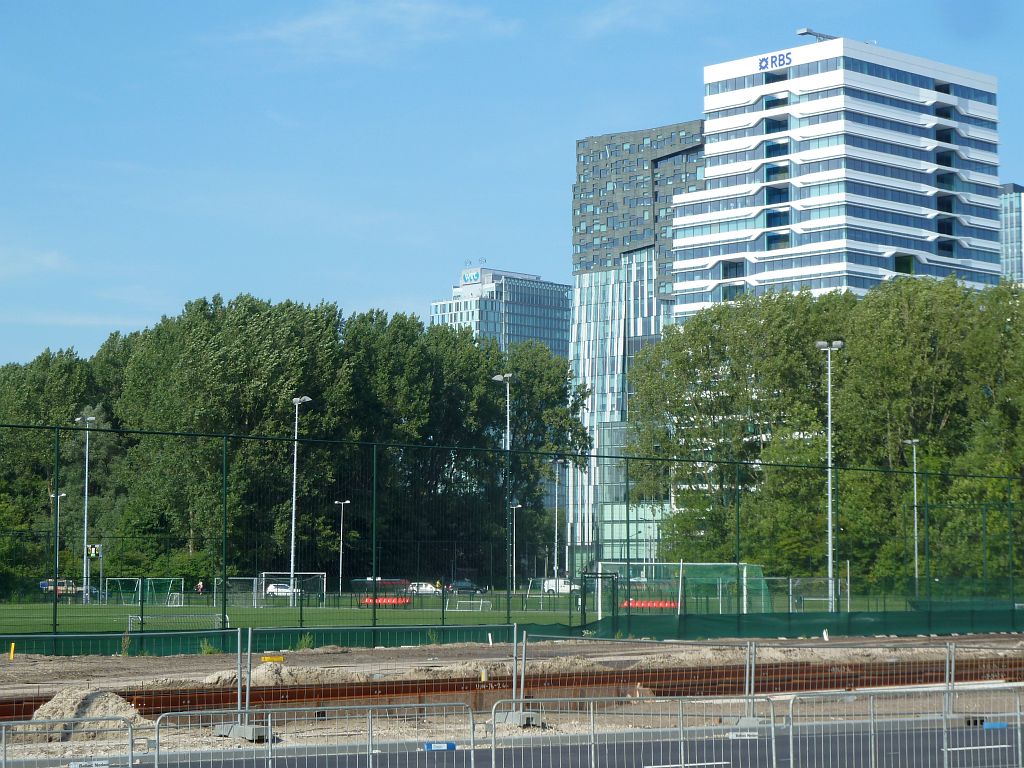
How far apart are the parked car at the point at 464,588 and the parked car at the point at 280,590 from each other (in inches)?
160

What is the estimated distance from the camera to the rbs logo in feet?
498

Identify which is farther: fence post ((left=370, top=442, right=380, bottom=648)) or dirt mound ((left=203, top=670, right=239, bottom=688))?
fence post ((left=370, top=442, right=380, bottom=648))

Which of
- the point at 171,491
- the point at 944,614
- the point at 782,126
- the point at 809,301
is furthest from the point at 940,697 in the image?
the point at 782,126

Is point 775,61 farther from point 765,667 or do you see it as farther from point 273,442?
point 765,667

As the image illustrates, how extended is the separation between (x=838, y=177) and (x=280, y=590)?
386 feet

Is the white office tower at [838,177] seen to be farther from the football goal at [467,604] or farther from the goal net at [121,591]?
the football goal at [467,604]

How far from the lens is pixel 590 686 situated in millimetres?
22375

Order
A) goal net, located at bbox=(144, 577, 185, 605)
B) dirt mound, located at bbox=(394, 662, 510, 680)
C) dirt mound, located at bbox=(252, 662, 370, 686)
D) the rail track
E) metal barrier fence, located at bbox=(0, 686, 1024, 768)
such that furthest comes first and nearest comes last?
goal net, located at bbox=(144, 577, 185, 605)
dirt mound, located at bbox=(394, 662, 510, 680)
dirt mound, located at bbox=(252, 662, 370, 686)
the rail track
metal barrier fence, located at bbox=(0, 686, 1024, 768)

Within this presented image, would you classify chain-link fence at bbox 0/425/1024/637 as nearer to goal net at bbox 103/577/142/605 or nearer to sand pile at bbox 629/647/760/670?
goal net at bbox 103/577/142/605

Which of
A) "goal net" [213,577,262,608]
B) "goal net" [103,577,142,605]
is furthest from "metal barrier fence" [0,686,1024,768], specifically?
"goal net" [103,577,142,605]

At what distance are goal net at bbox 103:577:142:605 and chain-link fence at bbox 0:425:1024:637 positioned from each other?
4.0 inches

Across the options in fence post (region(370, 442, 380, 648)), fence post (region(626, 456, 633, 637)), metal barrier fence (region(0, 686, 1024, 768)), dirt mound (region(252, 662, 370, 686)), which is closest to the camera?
metal barrier fence (region(0, 686, 1024, 768))

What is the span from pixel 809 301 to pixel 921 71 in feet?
248

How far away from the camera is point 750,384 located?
3489 inches
